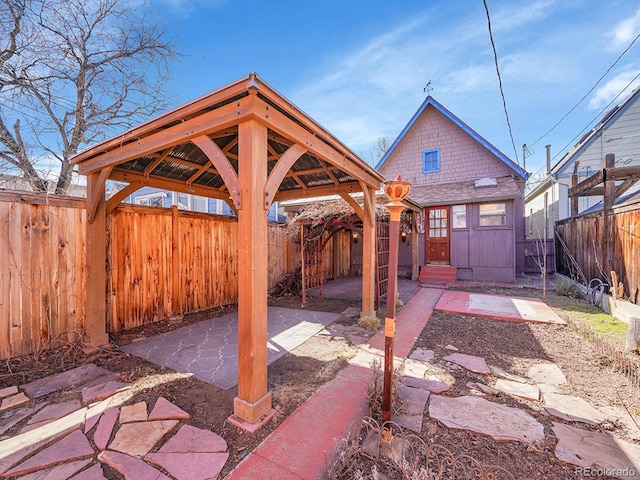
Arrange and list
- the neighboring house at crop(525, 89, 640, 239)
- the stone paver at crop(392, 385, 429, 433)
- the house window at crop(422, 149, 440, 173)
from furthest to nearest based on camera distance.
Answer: the house window at crop(422, 149, 440, 173) < the neighboring house at crop(525, 89, 640, 239) < the stone paver at crop(392, 385, 429, 433)

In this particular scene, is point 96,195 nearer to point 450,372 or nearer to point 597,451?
point 450,372

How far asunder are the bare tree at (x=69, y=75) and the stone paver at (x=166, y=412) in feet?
22.9

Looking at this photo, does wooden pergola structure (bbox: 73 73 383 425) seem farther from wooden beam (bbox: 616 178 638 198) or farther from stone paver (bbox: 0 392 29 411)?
wooden beam (bbox: 616 178 638 198)

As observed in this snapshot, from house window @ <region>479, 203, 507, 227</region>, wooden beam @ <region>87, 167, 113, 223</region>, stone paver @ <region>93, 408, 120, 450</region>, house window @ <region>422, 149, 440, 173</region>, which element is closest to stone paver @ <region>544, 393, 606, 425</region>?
stone paver @ <region>93, 408, 120, 450</region>

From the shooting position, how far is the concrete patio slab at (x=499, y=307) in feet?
17.1

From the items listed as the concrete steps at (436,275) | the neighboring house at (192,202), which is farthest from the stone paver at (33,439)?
the neighboring house at (192,202)

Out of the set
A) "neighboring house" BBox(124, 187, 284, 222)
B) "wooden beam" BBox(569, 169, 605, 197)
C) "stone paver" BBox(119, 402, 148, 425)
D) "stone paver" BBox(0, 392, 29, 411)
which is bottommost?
"stone paver" BBox(0, 392, 29, 411)

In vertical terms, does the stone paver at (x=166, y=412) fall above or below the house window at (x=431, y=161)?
below

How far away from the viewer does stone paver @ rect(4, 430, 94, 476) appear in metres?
1.84

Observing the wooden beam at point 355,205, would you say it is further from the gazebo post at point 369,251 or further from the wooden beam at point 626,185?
the wooden beam at point 626,185

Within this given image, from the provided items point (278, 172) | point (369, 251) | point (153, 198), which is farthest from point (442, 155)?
point (153, 198)

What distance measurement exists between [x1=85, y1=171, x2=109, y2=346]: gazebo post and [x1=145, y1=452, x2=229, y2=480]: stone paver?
2.73 meters

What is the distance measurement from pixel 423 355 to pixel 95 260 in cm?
480

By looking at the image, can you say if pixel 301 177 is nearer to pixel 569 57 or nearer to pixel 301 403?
pixel 301 403
